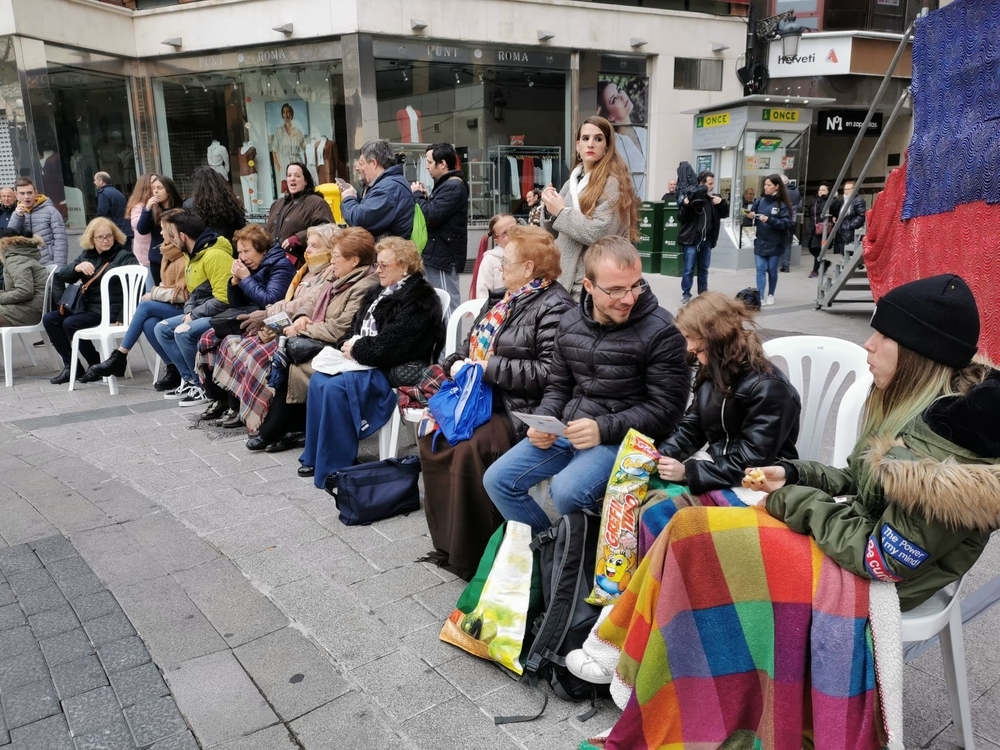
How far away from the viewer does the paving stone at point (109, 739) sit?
95.1 inches

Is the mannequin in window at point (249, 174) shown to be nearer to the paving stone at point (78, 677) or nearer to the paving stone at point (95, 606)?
the paving stone at point (95, 606)

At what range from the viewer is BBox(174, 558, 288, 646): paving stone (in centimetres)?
305

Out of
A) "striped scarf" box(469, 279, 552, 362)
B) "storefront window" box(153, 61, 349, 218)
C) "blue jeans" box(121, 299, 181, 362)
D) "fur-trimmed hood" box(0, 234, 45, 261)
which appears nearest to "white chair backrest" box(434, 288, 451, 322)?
"striped scarf" box(469, 279, 552, 362)

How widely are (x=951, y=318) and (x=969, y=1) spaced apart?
18.9 feet

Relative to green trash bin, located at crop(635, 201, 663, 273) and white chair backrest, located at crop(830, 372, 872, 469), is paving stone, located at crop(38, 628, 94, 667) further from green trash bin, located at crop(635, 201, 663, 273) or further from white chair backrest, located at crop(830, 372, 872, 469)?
green trash bin, located at crop(635, 201, 663, 273)

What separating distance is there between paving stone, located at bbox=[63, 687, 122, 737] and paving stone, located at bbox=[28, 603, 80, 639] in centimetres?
51

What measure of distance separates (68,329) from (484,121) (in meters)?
10.9

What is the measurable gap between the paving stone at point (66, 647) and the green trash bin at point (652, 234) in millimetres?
11634

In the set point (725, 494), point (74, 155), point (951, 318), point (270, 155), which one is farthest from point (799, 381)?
point (74, 155)

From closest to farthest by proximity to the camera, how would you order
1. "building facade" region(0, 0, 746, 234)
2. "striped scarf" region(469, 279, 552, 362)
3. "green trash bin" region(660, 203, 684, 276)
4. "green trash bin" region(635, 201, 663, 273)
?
"striped scarf" region(469, 279, 552, 362)
"green trash bin" region(660, 203, 684, 276)
"green trash bin" region(635, 201, 663, 273)
"building facade" region(0, 0, 746, 234)

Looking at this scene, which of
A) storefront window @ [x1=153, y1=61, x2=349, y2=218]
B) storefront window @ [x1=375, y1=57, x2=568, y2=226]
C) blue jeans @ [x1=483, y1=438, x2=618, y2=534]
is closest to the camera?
blue jeans @ [x1=483, y1=438, x2=618, y2=534]

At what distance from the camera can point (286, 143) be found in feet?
52.9

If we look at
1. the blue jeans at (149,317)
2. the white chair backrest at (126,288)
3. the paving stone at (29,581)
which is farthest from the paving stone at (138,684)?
the white chair backrest at (126,288)

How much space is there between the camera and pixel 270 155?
16.3 metres
